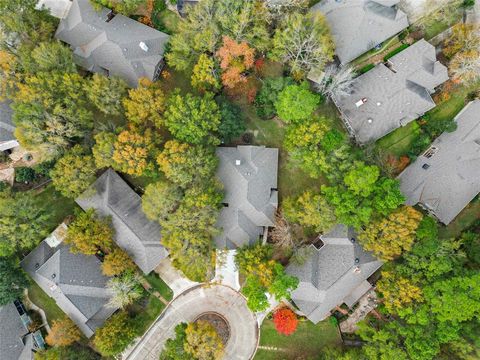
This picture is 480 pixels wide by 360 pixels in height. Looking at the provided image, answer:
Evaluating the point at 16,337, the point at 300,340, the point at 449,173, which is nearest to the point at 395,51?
A: the point at 449,173

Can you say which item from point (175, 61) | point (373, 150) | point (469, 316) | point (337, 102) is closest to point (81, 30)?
point (175, 61)

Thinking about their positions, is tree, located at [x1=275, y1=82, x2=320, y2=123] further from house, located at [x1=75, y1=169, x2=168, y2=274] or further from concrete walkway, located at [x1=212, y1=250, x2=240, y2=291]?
house, located at [x1=75, y1=169, x2=168, y2=274]

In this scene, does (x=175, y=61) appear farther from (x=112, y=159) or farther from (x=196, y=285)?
(x=196, y=285)

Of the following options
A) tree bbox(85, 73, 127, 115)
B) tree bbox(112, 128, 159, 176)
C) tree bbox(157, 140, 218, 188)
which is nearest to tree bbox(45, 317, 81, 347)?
tree bbox(112, 128, 159, 176)

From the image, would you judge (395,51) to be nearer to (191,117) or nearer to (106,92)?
(191,117)

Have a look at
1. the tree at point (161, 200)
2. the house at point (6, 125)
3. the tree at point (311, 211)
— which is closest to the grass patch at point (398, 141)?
the tree at point (311, 211)

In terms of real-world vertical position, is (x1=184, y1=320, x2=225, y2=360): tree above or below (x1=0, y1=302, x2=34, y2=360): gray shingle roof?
below
